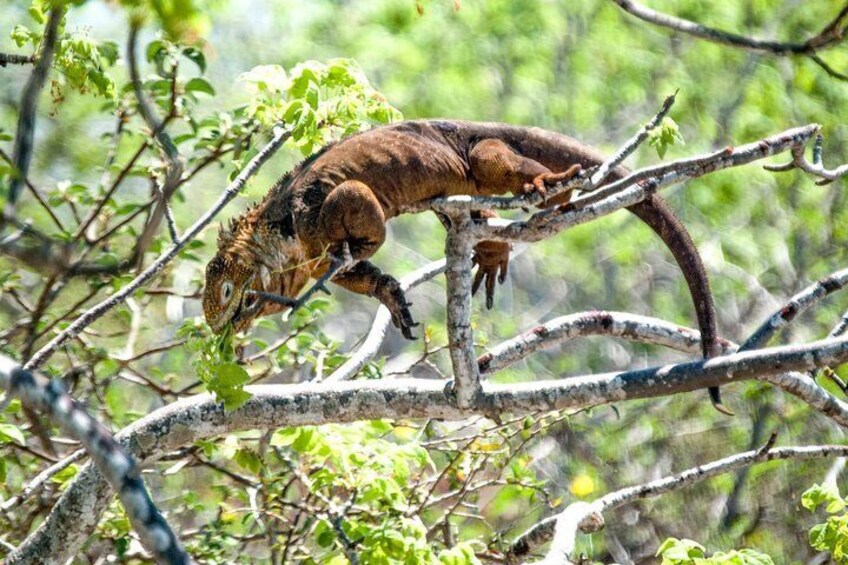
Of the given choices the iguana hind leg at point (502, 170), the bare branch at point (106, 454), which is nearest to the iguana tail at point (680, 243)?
the iguana hind leg at point (502, 170)

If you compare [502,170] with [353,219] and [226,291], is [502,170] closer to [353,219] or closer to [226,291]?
[353,219]

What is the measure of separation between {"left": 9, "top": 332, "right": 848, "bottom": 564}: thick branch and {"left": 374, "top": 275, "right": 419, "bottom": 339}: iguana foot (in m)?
0.91

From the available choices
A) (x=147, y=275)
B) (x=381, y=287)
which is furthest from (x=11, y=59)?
(x=381, y=287)

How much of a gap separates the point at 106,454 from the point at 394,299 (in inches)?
121

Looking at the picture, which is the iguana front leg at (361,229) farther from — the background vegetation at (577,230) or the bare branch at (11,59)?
the bare branch at (11,59)

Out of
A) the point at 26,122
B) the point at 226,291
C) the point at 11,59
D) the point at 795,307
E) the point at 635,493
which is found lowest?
the point at 635,493

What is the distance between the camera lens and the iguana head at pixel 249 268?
5406 millimetres

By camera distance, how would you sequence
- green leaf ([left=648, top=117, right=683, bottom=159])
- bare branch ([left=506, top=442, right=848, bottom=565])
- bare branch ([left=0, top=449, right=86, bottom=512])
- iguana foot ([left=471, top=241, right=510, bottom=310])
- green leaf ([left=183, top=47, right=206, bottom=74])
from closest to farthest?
green leaf ([left=648, top=117, right=683, bottom=159]) → bare branch ([left=506, top=442, right=848, bottom=565]) → bare branch ([left=0, top=449, right=86, bottom=512]) → green leaf ([left=183, top=47, right=206, bottom=74]) → iguana foot ([left=471, top=241, right=510, bottom=310])

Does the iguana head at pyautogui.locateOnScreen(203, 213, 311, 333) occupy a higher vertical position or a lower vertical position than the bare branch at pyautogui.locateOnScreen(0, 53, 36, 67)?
lower

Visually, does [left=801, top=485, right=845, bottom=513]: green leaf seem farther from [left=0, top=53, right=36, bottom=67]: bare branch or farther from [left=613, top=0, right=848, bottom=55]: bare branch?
[left=0, top=53, right=36, bottom=67]: bare branch

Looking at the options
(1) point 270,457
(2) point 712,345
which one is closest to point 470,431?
(1) point 270,457

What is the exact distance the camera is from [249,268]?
220 inches

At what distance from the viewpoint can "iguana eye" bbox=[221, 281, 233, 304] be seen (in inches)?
213

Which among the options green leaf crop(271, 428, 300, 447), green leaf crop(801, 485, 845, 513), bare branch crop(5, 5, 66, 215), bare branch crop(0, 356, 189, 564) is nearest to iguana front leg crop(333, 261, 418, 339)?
green leaf crop(271, 428, 300, 447)
